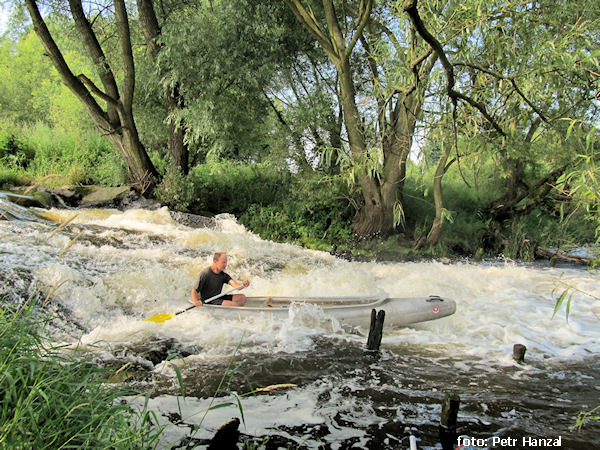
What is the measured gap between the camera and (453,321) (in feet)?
21.5

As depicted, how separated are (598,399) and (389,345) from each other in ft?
7.35

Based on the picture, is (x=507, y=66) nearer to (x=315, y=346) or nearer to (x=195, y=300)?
(x=315, y=346)

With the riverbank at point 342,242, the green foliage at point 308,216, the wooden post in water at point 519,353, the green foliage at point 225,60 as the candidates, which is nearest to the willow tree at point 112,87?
the riverbank at point 342,242

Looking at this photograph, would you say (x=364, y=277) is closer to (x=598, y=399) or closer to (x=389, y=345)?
(x=389, y=345)

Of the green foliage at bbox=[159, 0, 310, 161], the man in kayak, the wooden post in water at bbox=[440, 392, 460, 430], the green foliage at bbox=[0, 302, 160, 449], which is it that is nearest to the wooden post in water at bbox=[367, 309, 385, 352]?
the wooden post in water at bbox=[440, 392, 460, 430]

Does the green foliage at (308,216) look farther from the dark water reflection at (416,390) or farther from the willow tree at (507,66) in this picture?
the dark water reflection at (416,390)

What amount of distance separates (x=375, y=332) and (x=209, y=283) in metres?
2.55

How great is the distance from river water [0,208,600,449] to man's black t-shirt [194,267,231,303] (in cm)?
28

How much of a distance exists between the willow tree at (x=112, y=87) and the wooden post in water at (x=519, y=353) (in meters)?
10.3

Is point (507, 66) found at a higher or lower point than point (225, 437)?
higher

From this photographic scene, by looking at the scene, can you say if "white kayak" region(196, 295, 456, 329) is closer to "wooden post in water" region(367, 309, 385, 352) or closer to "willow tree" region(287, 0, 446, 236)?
"wooden post in water" region(367, 309, 385, 352)

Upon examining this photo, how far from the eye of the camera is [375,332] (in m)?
5.32

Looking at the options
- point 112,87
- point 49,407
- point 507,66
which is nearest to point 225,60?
point 112,87

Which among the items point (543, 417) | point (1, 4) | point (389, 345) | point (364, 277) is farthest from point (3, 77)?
point (543, 417)
